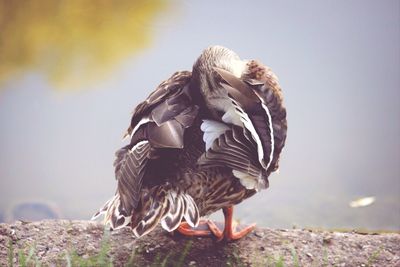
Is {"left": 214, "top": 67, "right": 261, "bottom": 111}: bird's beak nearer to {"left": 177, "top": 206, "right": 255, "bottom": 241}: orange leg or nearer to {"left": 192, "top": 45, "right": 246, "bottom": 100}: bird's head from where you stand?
{"left": 192, "top": 45, "right": 246, "bottom": 100}: bird's head

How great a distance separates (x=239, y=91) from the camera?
2.53 metres

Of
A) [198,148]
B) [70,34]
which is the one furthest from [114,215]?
[70,34]

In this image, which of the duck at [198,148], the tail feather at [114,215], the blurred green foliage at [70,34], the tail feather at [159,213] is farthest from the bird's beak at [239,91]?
the blurred green foliage at [70,34]

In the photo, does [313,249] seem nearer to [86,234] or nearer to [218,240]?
[218,240]

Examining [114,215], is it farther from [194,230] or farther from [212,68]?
[212,68]

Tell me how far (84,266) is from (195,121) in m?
0.84

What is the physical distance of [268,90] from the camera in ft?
8.90

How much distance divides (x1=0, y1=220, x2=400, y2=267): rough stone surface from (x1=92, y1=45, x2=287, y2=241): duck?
292 mm

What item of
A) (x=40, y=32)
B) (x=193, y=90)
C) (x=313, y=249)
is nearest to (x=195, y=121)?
(x=193, y=90)

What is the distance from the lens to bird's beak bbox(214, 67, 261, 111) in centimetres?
250

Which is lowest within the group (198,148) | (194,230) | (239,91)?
(194,230)

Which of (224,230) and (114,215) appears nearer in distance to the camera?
(114,215)

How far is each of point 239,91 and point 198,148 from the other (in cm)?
34

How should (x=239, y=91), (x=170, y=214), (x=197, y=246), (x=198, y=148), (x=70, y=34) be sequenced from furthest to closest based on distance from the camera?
(x=70, y=34), (x=197, y=246), (x=198, y=148), (x=239, y=91), (x=170, y=214)
